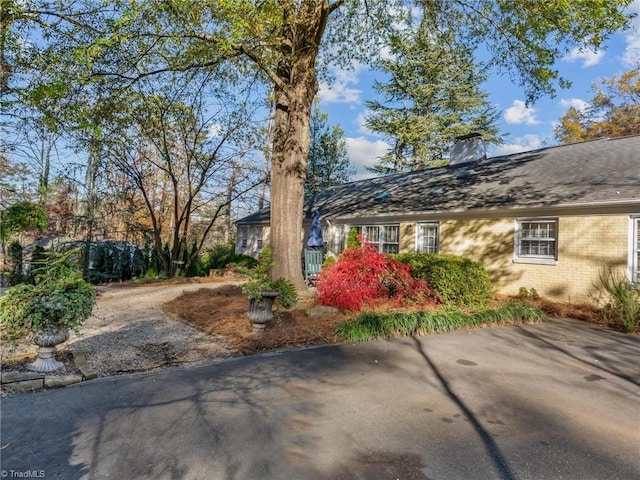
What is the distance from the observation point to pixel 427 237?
13.6 m

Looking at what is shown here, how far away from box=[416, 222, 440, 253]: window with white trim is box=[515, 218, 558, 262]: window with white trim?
270cm

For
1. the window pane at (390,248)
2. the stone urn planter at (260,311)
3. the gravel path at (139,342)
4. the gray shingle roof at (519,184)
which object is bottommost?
the gravel path at (139,342)

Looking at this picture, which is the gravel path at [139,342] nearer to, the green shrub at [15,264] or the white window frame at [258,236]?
the green shrub at [15,264]

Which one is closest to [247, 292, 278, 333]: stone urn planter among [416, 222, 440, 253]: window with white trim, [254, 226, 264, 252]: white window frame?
[416, 222, 440, 253]: window with white trim

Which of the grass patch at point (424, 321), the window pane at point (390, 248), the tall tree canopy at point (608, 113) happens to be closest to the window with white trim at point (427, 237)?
the window pane at point (390, 248)


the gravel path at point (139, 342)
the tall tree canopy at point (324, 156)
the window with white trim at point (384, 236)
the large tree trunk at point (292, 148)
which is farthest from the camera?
the tall tree canopy at point (324, 156)

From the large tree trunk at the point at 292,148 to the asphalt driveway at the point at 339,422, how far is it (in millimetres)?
4184

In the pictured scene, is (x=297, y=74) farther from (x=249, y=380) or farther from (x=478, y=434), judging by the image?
(x=478, y=434)

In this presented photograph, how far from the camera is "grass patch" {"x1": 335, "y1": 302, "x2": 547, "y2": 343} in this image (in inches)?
263

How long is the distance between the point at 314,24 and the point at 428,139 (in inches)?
852

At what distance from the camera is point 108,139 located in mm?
13680

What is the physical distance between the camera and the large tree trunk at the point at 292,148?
948cm

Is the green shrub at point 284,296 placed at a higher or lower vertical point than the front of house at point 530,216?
lower

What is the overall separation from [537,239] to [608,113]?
22471mm
